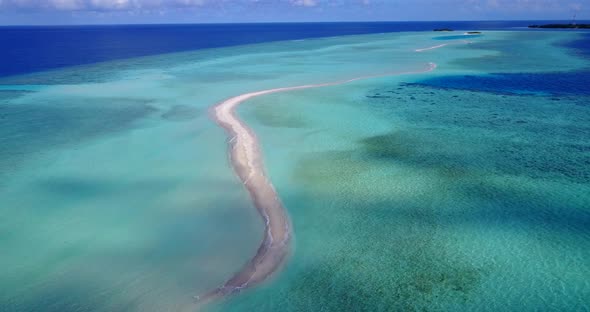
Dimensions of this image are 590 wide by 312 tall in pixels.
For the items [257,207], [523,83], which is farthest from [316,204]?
[523,83]

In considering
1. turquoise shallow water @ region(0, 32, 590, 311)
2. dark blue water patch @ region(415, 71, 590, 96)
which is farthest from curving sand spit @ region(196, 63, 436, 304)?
dark blue water patch @ region(415, 71, 590, 96)

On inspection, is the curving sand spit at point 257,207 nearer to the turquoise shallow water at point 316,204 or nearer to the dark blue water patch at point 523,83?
the turquoise shallow water at point 316,204

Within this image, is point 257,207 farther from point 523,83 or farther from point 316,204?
point 523,83

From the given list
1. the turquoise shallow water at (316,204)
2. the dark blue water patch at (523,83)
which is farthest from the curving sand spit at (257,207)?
the dark blue water patch at (523,83)

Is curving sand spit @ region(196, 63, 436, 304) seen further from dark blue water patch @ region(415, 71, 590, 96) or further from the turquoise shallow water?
dark blue water patch @ region(415, 71, 590, 96)

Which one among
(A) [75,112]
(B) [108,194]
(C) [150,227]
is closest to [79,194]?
(B) [108,194]

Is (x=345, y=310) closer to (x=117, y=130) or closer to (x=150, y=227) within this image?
(x=150, y=227)
